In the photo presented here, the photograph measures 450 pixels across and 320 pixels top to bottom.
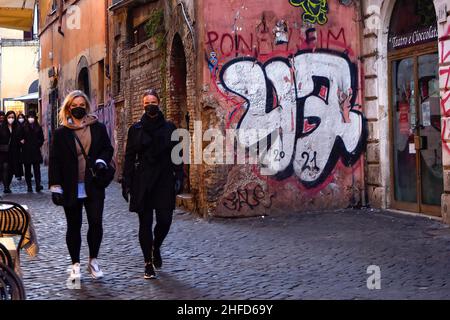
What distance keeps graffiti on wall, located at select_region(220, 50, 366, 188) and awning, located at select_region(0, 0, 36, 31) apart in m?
9.78

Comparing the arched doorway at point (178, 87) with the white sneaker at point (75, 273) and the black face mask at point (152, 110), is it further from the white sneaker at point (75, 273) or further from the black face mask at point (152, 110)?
the white sneaker at point (75, 273)

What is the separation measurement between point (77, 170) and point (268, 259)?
7.52 feet

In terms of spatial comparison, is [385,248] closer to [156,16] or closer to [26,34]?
[156,16]

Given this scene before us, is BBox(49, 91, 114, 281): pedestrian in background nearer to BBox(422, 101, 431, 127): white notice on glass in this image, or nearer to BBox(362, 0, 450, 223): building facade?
BBox(362, 0, 450, 223): building facade

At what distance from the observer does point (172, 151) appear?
23.4ft

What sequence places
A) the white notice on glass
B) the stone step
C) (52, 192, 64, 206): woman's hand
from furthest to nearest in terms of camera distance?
1. the stone step
2. the white notice on glass
3. (52, 192, 64, 206): woman's hand

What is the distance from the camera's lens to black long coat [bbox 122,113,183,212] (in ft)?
22.8

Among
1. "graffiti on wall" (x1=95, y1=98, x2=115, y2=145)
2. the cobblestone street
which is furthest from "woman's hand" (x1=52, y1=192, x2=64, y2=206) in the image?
"graffiti on wall" (x1=95, y1=98, x2=115, y2=145)

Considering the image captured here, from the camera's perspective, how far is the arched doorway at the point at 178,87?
1282cm

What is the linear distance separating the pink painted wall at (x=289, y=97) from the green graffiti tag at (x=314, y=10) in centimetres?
2

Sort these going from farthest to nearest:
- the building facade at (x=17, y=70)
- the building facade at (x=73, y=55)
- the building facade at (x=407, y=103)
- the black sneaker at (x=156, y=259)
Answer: the building facade at (x=17, y=70), the building facade at (x=73, y=55), the building facade at (x=407, y=103), the black sneaker at (x=156, y=259)

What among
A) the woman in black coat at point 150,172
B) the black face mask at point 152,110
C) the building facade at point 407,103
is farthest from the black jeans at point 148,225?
the building facade at point 407,103

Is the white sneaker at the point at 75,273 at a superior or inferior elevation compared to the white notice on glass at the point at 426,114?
inferior

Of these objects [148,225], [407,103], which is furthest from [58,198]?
[407,103]
